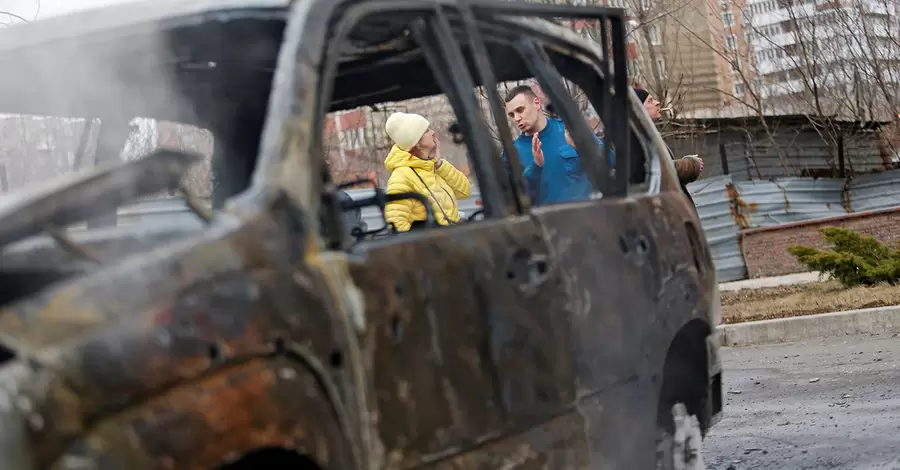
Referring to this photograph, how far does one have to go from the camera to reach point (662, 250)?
3.75 meters

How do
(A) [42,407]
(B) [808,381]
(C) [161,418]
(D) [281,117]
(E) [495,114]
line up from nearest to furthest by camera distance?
1. (A) [42,407]
2. (C) [161,418]
3. (D) [281,117]
4. (E) [495,114]
5. (B) [808,381]

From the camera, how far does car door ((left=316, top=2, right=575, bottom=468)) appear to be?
258cm

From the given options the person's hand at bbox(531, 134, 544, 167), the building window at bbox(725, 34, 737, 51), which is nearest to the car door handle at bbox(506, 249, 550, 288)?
the person's hand at bbox(531, 134, 544, 167)

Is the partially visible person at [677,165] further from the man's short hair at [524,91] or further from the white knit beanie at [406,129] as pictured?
the white knit beanie at [406,129]

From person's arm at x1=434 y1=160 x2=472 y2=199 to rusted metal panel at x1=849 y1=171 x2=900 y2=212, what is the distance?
759 inches

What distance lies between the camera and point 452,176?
21.7 ft

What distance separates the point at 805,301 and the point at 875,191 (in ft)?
44.2

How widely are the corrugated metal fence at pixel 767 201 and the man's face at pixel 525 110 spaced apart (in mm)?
14545

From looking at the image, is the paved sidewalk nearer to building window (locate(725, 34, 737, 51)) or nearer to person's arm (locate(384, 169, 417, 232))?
building window (locate(725, 34, 737, 51))

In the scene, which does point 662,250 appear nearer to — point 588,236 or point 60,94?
point 588,236

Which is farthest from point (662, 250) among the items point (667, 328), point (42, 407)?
point (42, 407)

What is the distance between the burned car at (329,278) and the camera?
2041 millimetres

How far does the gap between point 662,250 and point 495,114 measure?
2.47 ft

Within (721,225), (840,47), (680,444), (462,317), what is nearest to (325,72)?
(462,317)
